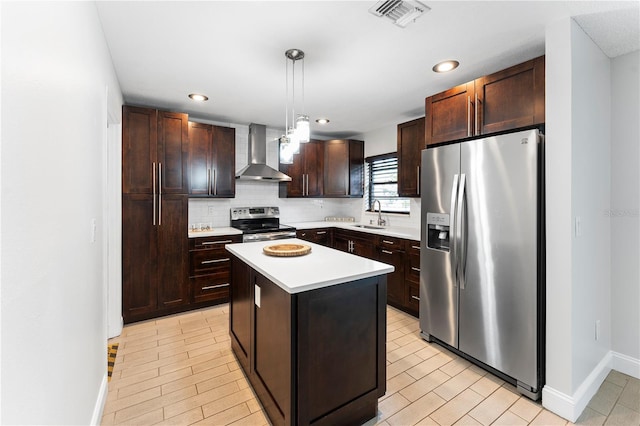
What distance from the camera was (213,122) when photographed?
4.37 meters

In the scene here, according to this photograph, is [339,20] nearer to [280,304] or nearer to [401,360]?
[280,304]

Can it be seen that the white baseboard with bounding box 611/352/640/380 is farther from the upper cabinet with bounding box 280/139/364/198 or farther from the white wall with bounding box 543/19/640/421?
the upper cabinet with bounding box 280/139/364/198

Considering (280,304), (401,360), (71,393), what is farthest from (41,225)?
(401,360)

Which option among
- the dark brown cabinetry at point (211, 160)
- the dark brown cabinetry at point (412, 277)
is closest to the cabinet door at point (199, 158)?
the dark brown cabinetry at point (211, 160)

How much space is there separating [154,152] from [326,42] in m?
2.32

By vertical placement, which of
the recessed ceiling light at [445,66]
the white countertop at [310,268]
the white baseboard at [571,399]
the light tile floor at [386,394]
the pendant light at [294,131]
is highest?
the recessed ceiling light at [445,66]

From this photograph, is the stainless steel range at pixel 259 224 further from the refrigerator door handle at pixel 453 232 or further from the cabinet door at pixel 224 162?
the refrigerator door handle at pixel 453 232

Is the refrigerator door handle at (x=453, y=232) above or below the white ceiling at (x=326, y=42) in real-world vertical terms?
below

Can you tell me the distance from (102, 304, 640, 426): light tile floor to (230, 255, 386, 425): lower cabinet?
0.80 ft

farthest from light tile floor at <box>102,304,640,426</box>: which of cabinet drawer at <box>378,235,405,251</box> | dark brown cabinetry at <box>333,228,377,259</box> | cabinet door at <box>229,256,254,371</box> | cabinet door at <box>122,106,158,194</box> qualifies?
cabinet door at <box>122,106,158,194</box>

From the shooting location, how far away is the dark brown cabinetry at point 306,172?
15.9 feet

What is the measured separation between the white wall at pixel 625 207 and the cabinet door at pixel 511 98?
0.86 metres

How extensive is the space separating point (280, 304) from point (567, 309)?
1.82 m

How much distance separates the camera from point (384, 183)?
15.8 ft
